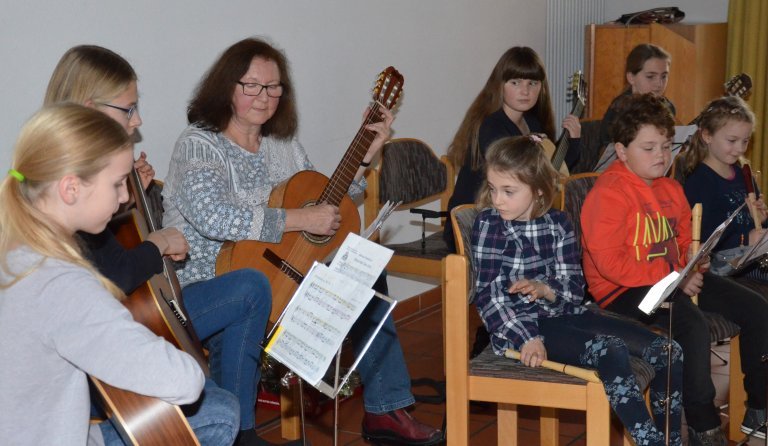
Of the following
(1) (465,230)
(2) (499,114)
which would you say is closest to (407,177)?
(2) (499,114)

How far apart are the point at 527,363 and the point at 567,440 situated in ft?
2.50

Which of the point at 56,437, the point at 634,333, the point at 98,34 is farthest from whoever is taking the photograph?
the point at 98,34

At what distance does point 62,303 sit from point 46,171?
0.77 feet

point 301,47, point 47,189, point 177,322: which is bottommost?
point 177,322

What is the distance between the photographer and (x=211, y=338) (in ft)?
8.45

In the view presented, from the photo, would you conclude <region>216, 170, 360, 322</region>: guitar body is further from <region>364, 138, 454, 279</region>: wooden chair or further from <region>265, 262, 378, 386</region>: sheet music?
<region>265, 262, 378, 386</region>: sheet music

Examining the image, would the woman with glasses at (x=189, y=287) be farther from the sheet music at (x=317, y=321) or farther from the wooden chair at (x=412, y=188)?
the wooden chair at (x=412, y=188)

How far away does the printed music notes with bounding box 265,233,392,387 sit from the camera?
68.9 inches

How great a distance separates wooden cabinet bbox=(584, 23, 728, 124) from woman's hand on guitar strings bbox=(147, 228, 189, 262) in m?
3.61

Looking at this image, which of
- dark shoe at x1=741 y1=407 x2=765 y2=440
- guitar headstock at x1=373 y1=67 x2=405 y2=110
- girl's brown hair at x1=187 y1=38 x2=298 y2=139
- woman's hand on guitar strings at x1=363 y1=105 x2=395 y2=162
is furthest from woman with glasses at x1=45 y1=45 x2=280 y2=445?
dark shoe at x1=741 y1=407 x2=765 y2=440

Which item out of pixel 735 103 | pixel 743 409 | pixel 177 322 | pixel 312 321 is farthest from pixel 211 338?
pixel 735 103

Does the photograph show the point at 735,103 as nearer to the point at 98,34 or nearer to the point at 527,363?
the point at 527,363

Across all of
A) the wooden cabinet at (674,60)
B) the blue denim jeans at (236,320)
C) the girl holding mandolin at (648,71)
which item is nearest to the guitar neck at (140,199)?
the blue denim jeans at (236,320)

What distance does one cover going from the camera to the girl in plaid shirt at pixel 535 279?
2387mm
